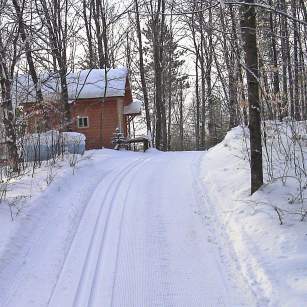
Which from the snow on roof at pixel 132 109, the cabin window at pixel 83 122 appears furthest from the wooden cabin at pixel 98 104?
the snow on roof at pixel 132 109

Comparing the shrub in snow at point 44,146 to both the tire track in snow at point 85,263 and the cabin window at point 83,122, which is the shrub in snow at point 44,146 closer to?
the tire track in snow at point 85,263

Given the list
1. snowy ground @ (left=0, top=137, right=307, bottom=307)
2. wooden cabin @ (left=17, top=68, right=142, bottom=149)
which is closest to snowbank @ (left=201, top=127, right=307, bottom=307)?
snowy ground @ (left=0, top=137, right=307, bottom=307)

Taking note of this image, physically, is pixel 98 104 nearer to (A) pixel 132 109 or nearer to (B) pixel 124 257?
(A) pixel 132 109

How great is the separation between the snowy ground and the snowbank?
0.7 inches

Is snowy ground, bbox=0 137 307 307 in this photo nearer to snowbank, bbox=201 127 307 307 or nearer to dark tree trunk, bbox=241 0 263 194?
snowbank, bbox=201 127 307 307

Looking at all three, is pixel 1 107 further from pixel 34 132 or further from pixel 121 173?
pixel 121 173

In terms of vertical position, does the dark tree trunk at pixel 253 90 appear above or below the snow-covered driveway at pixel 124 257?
above

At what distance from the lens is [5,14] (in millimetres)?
13156

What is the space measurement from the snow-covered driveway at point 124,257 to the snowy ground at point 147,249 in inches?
0.5

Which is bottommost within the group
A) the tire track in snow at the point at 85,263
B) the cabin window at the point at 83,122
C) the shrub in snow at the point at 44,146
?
the tire track in snow at the point at 85,263

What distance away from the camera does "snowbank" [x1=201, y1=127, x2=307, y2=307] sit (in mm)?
5371

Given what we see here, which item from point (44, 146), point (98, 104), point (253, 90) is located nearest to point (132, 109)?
point (98, 104)

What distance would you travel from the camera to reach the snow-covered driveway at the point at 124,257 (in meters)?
5.44

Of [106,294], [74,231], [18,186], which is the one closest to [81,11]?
[18,186]
